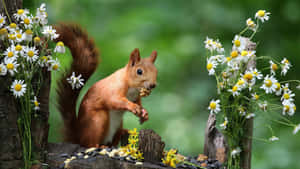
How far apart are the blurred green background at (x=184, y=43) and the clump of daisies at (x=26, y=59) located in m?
1.26

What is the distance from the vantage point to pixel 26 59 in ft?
5.17

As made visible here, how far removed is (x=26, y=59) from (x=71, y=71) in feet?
1.23

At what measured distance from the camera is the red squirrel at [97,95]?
A: 1.80 meters

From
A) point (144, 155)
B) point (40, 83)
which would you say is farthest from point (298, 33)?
point (40, 83)

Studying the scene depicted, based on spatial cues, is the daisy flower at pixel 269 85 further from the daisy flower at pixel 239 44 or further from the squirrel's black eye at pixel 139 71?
the squirrel's black eye at pixel 139 71

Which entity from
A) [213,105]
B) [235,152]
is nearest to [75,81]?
[213,105]

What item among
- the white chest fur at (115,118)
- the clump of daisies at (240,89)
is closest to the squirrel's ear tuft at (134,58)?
the white chest fur at (115,118)

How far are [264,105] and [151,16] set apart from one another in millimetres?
1683

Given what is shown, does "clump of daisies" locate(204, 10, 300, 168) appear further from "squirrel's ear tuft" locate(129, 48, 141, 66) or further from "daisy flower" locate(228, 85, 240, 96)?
"squirrel's ear tuft" locate(129, 48, 141, 66)

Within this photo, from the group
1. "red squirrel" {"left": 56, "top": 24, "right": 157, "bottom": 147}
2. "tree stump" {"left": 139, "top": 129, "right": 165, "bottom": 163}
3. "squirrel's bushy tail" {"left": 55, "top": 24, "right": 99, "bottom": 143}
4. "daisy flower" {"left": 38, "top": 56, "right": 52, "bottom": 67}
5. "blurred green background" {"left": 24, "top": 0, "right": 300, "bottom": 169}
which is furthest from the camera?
"blurred green background" {"left": 24, "top": 0, "right": 300, "bottom": 169}

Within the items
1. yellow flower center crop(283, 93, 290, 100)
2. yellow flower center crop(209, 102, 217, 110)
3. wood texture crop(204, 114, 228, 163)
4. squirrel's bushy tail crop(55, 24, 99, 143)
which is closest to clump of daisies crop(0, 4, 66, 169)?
squirrel's bushy tail crop(55, 24, 99, 143)

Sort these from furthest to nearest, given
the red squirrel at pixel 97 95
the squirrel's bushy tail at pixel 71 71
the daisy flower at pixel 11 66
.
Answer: the squirrel's bushy tail at pixel 71 71 < the red squirrel at pixel 97 95 < the daisy flower at pixel 11 66

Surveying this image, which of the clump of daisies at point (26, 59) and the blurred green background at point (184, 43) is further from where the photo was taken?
the blurred green background at point (184, 43)

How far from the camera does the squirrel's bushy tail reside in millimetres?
1929
